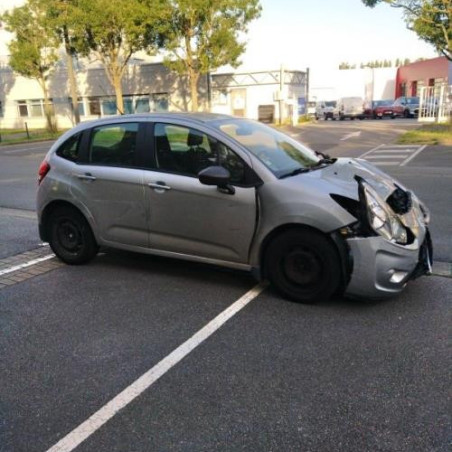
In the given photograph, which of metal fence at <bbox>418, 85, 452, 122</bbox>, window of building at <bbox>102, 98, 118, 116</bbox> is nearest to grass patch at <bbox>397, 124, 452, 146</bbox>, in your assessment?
metal fence at <bbox>418, 85, 452, 122</bbox>

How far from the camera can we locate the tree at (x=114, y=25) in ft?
83.6

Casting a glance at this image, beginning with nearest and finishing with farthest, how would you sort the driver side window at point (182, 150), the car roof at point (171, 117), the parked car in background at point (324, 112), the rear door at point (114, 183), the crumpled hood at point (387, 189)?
the crumpled hood at point (387, 189)
the driver side window at point (182, 150)
the car roof at point (171, 117)
the rear door at point (114, 183)
the parked car in background at point (324, 112)

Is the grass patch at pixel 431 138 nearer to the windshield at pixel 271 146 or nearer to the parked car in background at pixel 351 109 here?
the windshield at pixel 271 146

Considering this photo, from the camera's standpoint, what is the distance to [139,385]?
3076 mm

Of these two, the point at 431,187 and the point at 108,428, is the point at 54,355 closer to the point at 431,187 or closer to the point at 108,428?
the point at 108,428

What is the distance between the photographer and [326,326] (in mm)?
3758

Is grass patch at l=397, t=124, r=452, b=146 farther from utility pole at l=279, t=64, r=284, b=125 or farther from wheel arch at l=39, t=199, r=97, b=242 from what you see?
wheel arch at l=39, t=199, r=97, b=242

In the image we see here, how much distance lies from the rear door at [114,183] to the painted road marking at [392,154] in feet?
32.4

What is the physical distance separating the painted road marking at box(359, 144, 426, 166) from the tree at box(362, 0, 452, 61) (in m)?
4.89

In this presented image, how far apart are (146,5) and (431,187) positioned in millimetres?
21822

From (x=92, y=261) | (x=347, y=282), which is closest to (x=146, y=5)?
(x=92, y=261)

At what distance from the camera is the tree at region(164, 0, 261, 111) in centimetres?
2667

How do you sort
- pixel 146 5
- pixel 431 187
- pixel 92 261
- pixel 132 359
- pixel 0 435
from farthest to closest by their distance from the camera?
pixel 146 5
pixel 431 187
pixel 92 261
pixel 132 359
pixel 0 435

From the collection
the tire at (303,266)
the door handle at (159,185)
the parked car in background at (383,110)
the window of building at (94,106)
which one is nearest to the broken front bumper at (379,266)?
the tire at (303,266)
